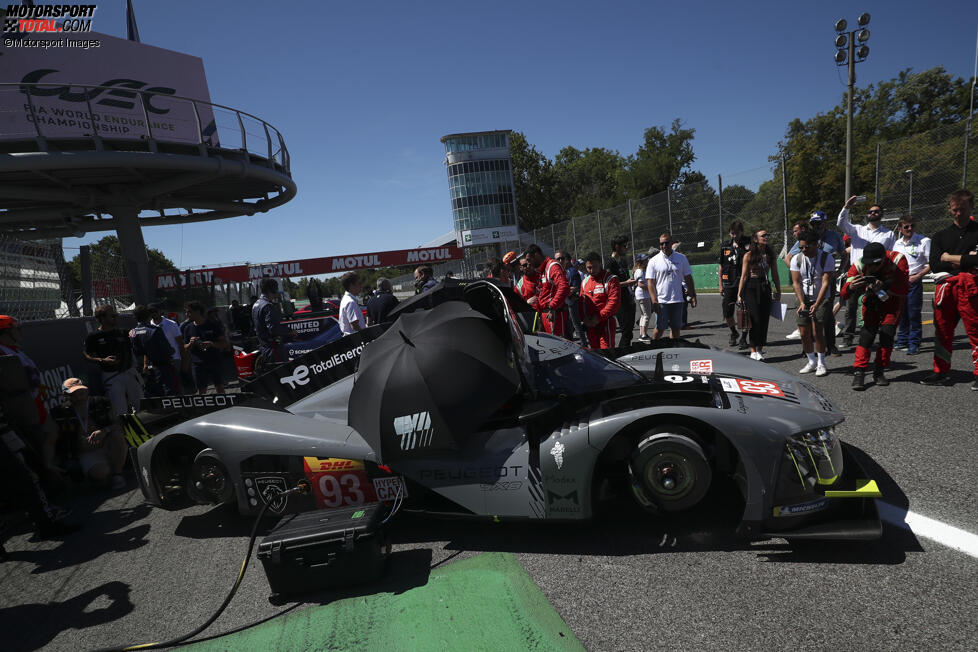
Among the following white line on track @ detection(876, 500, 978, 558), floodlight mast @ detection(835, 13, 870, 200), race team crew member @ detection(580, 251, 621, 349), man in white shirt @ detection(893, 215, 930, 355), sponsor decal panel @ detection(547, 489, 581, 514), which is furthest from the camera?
floodlight mast @ detection(835, 13, 870, 200)

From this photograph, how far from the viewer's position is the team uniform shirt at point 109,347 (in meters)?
5.49

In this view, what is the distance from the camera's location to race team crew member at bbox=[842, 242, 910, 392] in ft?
15.8

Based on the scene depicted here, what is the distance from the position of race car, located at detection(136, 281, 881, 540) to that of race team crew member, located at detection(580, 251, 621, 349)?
2796 mm

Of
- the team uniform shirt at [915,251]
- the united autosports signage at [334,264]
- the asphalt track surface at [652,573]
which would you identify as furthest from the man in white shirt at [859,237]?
the united autosports signage at [334,264]

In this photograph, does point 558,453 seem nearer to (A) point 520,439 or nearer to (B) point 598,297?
(A) point 520,439

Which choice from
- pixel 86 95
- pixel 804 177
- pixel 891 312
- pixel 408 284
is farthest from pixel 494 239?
pixel 891 312

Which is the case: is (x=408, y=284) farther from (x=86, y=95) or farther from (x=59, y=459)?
(x=59, y=459)

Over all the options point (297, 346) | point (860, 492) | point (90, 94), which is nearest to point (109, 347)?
point (297, 346)

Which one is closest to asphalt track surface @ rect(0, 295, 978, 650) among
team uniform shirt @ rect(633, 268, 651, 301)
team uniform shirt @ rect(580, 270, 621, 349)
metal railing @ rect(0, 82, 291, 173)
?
team uniform shirt @ rect(580, 270, 621, 349)

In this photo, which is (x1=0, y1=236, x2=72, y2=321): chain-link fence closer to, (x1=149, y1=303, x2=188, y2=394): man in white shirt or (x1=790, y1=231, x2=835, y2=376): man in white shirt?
(x1=149, y1=303, x2=188, y2=394): man in white shirt

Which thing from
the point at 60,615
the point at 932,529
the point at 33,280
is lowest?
the point at 60,615

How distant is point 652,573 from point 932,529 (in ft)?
4.74

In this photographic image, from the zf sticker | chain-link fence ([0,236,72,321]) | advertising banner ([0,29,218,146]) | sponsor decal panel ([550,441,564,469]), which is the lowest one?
sponsor decal panel ([550,441,564,469])

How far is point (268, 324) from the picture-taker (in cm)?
695
